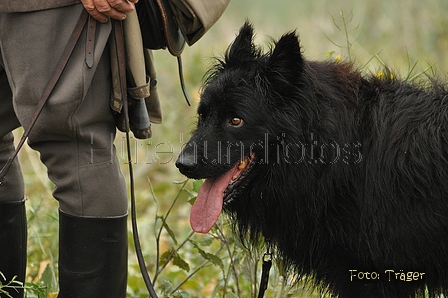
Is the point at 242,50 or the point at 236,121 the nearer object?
the point at 236,121

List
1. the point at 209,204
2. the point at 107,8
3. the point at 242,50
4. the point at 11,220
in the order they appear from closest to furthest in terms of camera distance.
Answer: the point at 107,8
the point at 209,204
the point at 242,50
the point at 11,220

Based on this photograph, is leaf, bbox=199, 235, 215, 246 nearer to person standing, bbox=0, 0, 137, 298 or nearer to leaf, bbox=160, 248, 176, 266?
leaf, bbox=160, 248, 176, 266

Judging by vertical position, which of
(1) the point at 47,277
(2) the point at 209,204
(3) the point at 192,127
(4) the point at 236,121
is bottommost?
(1) the point at 47,277

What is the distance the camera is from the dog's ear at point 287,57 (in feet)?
8.77

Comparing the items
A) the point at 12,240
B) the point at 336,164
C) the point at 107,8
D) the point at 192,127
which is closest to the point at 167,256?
the point at 12,240

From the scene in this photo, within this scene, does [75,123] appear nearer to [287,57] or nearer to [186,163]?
[186,163]

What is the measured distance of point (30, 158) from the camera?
577cm

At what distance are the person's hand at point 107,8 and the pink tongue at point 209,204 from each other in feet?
2.91

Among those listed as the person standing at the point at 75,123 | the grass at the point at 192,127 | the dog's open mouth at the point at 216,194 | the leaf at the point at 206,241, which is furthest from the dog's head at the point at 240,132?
the leaf at the point at 206,241

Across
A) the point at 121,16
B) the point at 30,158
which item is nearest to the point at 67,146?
the point at 121,16

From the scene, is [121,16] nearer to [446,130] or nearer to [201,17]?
[201,17]

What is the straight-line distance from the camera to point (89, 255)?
106 inches

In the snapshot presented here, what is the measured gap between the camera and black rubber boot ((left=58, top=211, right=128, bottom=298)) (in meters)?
2.65

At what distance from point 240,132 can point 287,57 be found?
0.41 m
